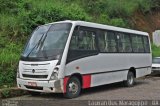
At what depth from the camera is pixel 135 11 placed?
3406 centimetres

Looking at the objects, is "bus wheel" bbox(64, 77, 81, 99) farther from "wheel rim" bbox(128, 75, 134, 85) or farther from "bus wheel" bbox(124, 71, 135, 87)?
"wheel rim" bbox(128, 75, 134, 85)

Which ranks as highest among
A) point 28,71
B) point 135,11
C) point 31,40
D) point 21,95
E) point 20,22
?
point 135,11

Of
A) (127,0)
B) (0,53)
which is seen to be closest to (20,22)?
(0,53)

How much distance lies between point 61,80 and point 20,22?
783 centimetres

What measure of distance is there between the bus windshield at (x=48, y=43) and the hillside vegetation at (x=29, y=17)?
188cm

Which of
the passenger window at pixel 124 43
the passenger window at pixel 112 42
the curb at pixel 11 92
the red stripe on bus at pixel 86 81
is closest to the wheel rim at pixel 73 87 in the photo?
the red stripe on bus at pixel 86 81

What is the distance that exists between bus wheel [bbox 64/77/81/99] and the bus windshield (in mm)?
1051

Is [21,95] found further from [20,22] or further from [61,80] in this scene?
[20,22]

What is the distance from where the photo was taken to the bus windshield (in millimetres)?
12017

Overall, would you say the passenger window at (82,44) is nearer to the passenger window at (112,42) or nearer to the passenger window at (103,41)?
the passenger window at (103,41)

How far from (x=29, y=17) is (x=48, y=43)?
7.04 meters

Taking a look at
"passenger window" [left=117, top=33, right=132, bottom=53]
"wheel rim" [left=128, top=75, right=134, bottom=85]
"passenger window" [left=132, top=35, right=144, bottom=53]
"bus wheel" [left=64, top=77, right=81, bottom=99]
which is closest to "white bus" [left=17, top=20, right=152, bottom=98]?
"bus wheel" [left=64, top=77, right=81, bottom=99]

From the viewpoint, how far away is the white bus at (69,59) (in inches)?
463

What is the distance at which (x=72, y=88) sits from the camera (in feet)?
40.3
